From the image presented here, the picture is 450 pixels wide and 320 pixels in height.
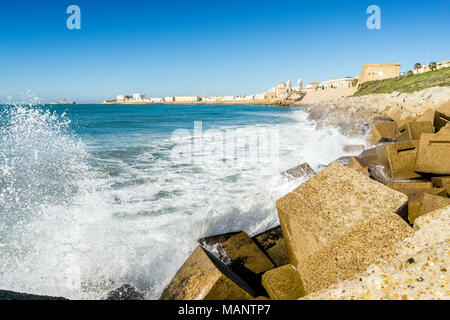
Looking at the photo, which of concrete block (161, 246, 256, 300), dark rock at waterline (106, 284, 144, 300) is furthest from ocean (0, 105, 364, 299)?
concrete block (161, 246, 256, 300)

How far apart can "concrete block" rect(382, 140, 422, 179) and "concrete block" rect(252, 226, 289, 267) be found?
2.38m

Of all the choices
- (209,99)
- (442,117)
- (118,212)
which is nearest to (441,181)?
(442,117)

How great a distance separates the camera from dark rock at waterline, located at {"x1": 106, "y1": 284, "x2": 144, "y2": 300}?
265 centimetres

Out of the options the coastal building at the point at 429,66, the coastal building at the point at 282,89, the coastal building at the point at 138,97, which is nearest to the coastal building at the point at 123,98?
the coastal building at the point at 138,97

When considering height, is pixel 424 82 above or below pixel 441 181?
above

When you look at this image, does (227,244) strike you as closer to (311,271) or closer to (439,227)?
(311,271)

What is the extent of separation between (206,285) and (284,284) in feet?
2.30

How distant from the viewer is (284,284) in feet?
7.32

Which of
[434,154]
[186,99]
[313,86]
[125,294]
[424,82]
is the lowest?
[125,294]

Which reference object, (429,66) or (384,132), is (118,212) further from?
(429,66)

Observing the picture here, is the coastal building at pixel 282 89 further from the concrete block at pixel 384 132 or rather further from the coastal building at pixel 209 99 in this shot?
the concrete block at pixel 384 132

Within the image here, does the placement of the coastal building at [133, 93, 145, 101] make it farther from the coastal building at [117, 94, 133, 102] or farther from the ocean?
the ocean
